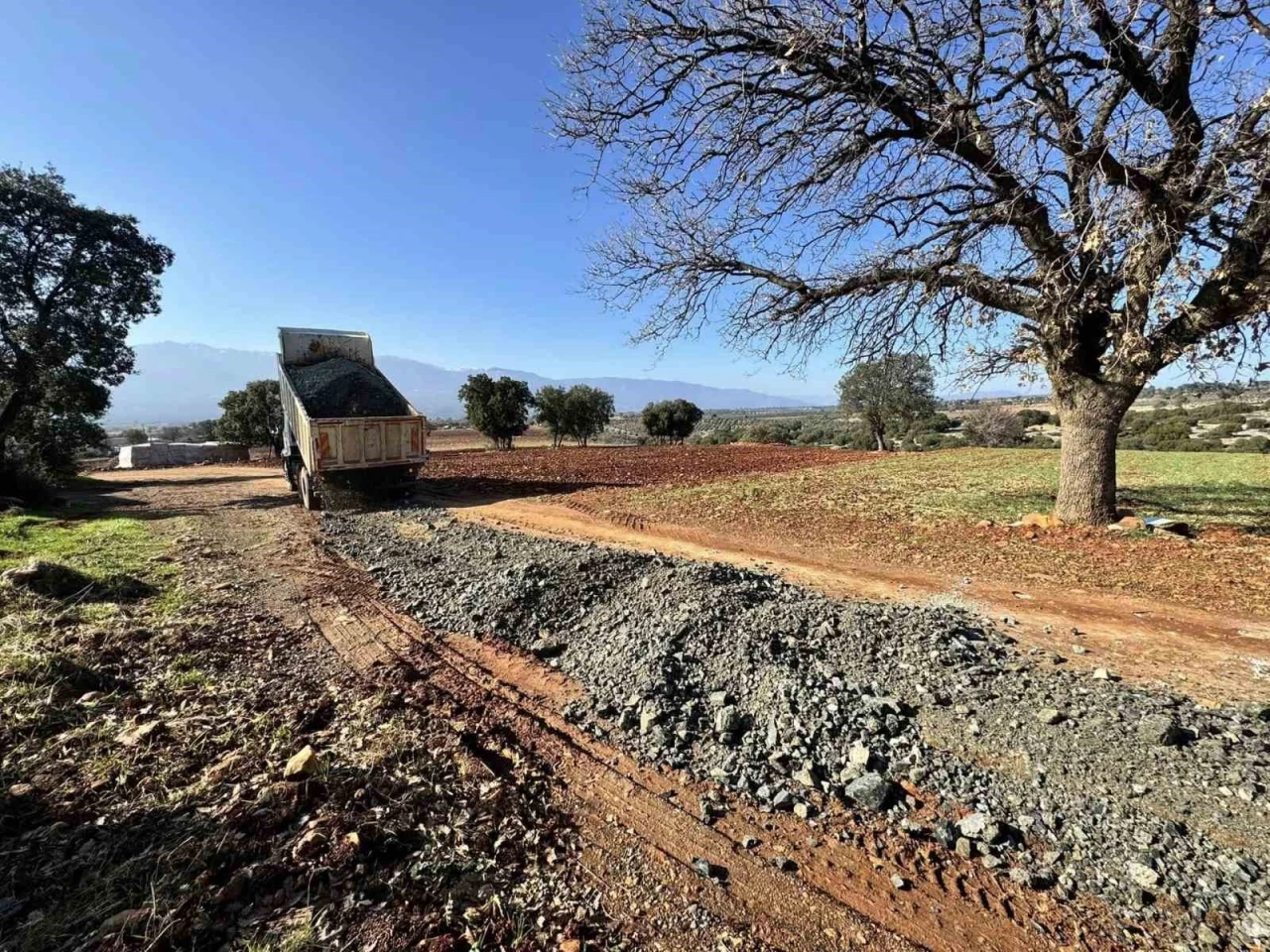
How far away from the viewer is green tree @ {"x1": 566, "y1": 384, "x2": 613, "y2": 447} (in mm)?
37062

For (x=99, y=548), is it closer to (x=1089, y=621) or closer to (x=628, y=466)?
(x=1089, y=621)

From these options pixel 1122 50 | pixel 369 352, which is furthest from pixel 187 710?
pixel 369 352

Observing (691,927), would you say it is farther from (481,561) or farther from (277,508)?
(277,508)

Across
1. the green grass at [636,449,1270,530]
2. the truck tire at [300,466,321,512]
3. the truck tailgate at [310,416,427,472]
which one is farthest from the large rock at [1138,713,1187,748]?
the truck tire at [300,466,321,512]

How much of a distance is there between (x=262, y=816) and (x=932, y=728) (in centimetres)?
388

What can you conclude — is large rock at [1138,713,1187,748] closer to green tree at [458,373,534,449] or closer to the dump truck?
the dump truck

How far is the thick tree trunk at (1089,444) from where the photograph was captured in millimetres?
8156

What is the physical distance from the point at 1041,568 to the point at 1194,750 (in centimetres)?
440

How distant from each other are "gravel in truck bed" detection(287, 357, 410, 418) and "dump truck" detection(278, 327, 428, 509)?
19 millimetres

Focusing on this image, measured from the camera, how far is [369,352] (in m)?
14.5

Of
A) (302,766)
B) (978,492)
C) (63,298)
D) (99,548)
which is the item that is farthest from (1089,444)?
(63,298)

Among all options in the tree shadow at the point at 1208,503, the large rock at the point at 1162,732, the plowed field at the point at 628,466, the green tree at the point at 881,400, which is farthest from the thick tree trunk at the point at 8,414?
the green tree at the point at 881,400

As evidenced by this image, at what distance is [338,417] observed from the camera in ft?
37.8

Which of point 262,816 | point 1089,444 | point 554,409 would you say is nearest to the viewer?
point 262,816
